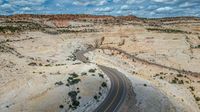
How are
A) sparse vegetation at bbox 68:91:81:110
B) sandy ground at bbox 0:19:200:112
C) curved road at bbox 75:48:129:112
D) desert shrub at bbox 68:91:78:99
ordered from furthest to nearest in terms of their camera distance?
desert shrub at bbox 68:91:78:99
sandy ground at bbox 0:19:200:112
curved road at bbox 75:48:129:112
sparse vegetation at bbox 68:91:81:110

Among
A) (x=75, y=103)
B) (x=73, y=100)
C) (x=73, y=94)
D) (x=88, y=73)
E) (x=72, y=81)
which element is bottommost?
(x=75, y=103)

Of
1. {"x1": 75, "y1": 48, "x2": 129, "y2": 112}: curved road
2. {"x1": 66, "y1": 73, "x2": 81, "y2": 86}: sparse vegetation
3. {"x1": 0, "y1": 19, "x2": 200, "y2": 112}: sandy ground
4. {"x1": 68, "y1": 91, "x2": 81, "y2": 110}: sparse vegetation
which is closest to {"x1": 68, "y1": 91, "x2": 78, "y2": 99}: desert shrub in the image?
{"x1": 68, "y1": 91, "x2": 81, "y2": 110}: sparse vegetation

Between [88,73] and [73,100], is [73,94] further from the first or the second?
[88,73]

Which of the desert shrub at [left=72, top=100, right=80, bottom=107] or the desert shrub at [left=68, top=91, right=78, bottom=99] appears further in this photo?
the desert shrub at [left=68, top=91, right=78, bottom=99]

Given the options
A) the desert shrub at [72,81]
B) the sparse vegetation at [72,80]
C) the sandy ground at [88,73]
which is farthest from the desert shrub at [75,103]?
the desert shrub at [72,81]

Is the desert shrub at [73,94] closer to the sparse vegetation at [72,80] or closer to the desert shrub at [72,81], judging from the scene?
the sparse vegetation at [72,80]

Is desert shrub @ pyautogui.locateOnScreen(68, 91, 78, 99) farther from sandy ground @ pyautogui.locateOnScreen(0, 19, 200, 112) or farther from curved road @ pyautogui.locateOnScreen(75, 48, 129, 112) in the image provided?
curved road @ pyautogui.locateOnScreen(75, 48, 129, 112)

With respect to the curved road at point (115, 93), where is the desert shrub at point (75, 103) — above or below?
above

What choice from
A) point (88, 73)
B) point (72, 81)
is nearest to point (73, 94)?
point (72, 81)

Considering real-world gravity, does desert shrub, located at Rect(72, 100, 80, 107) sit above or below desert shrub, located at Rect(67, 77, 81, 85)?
below
